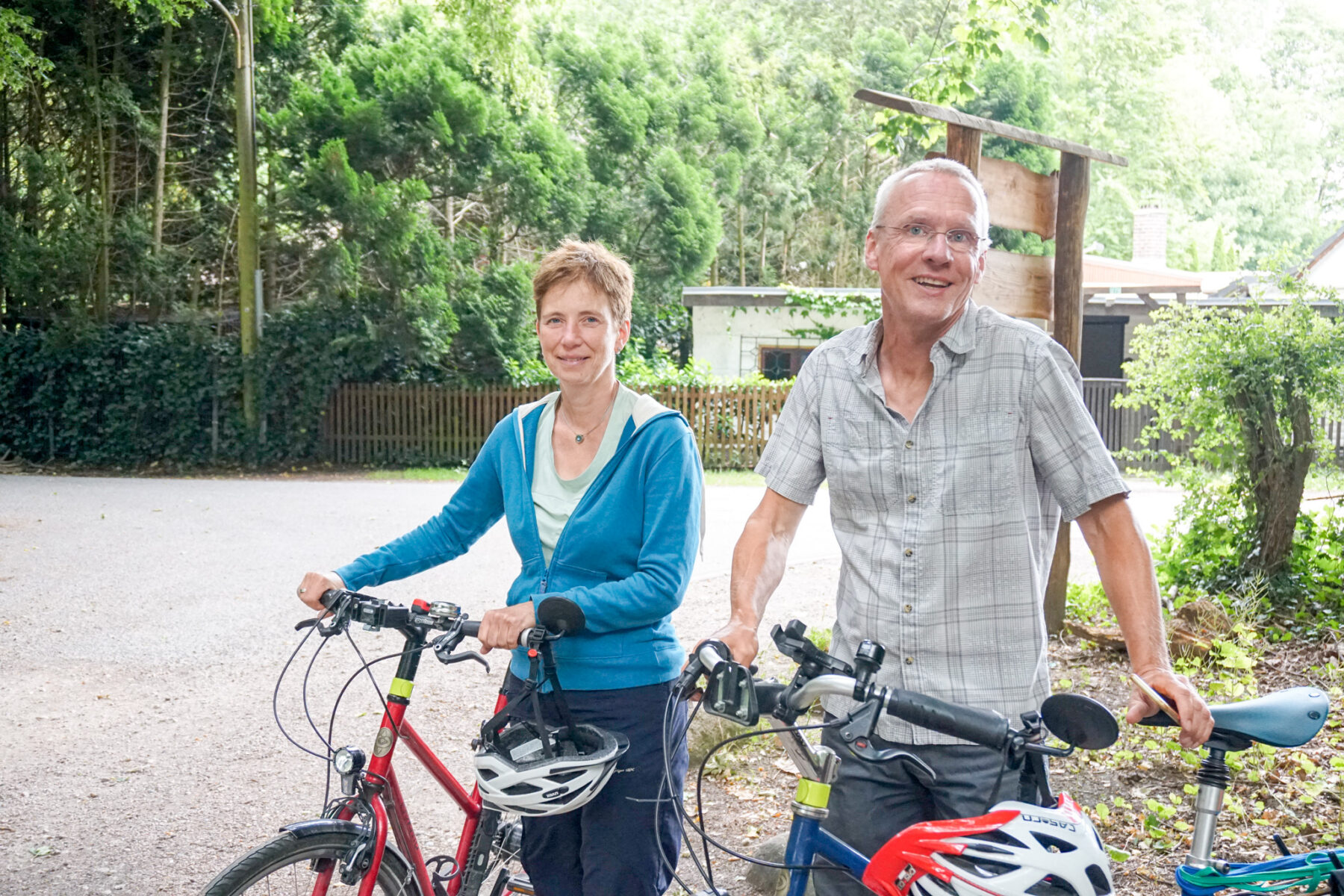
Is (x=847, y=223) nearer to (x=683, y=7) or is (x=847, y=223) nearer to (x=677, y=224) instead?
(x=677, y=224)

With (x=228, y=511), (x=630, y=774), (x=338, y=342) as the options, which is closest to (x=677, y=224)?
(x=338, y=342)

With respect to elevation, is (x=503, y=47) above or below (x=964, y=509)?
above

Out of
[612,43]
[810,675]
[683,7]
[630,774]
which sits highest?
[683,7]

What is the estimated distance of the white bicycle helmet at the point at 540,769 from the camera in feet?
8.18

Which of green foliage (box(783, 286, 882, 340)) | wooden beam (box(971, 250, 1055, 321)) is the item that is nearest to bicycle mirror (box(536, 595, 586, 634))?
wooden beam (box(971, 250, 1055, 321))

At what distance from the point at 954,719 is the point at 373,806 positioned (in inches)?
58.9

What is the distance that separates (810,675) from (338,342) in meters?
18.5

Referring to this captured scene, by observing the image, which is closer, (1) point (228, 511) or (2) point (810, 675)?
(2) point (810, 675)

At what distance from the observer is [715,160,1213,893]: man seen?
2344 millimetres

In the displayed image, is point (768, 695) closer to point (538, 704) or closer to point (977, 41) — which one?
point (538, 704)

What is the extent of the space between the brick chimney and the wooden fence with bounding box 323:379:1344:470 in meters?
17.2

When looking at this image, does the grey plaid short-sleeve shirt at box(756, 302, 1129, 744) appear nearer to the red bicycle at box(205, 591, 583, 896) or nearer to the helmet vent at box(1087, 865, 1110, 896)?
the helmet vent at box(1087, 865, 1110, 896)

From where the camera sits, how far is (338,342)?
1948 cm

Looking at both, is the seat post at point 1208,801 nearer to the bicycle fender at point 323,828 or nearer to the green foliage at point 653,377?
the bicycle fender at point 323,828
